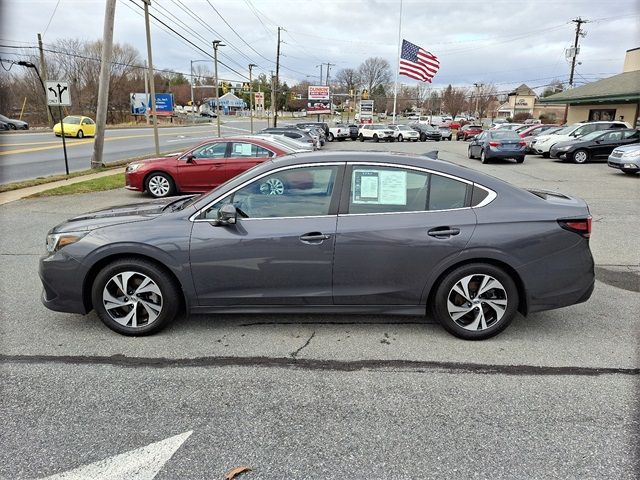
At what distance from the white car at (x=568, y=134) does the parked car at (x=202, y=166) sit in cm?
1735

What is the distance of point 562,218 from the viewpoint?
12.0ft

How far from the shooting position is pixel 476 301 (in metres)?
3.70

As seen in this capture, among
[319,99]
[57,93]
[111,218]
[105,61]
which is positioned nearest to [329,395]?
[111,218]

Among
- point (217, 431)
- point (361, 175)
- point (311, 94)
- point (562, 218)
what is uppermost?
point (311, 94)

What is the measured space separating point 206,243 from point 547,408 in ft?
8.90

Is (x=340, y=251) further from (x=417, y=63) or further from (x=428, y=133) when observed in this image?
(x=428, y=133)

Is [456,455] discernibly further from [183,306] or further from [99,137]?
[99,137]

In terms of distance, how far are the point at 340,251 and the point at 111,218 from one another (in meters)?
2.04

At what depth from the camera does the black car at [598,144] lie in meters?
19.8

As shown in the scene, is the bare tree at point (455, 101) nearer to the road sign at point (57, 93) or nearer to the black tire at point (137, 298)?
the road sign at point (57, 93)

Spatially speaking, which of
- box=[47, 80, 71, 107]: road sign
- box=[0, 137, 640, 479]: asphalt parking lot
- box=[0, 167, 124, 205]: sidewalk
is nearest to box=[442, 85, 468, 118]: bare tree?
box=[0, 167, 124, 205]: sidewalk

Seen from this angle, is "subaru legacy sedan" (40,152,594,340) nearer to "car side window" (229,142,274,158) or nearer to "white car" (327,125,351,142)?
"car side window" (229,142,274,158)

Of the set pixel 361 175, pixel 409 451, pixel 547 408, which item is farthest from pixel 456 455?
pixel 361 175

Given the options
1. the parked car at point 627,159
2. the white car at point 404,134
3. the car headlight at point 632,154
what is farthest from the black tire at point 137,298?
the white car at point 404,134
